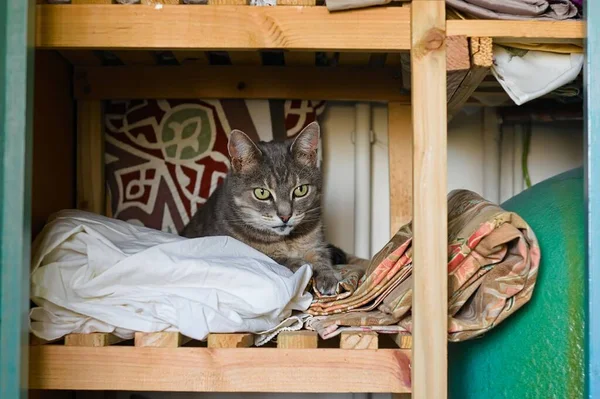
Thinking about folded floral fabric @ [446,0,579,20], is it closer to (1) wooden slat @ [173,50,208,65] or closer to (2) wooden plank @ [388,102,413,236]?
(2) wooden plank @ [388,102,413,236]

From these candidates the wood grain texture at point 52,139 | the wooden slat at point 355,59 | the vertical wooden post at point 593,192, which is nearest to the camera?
the vertical wooden post at point 593,192

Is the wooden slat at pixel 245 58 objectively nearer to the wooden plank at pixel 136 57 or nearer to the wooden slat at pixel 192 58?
the wooden slat at pixel 192 58

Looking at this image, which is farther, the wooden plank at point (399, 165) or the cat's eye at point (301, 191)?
the wooden plank at point (399, 165)

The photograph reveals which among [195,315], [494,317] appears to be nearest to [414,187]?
[494,317]

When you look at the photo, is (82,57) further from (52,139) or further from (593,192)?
(593,192)

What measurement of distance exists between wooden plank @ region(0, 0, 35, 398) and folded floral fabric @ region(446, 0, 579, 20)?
0.78 m

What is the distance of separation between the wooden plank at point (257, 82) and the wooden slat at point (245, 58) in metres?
0.01

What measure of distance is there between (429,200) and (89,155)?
111 cm

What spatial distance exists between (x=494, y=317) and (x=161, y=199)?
1091 mm

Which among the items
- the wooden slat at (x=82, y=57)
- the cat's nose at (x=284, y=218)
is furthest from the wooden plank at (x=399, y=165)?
the wooden slat at (x=82, y=57)

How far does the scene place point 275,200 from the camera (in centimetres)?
172

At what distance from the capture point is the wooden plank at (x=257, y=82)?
195cm

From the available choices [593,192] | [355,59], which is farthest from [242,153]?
[593,192]

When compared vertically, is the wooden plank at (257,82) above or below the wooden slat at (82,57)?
below
